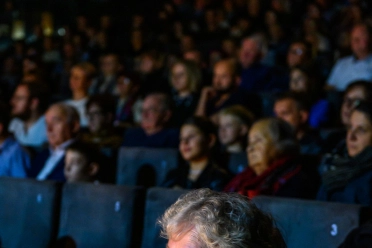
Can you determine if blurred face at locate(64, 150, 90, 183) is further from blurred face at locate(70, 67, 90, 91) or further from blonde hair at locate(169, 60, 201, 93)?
blurred face at locate(70, 67, 90, 91)

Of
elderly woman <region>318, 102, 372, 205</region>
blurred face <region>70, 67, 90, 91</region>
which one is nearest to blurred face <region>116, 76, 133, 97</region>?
blurred face <region>70, 67, 90, 91</region>

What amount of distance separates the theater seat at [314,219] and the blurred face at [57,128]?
1.87 meters

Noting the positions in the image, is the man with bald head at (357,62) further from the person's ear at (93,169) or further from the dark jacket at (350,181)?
the person's ear at (93,169)

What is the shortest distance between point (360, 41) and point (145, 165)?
1.89 metres

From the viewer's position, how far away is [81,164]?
3297 millimetres

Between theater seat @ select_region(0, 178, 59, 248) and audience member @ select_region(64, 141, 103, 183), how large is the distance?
390mm

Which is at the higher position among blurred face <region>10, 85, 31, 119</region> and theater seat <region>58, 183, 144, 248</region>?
blurred face <region>10, 85, 31, 119</region>

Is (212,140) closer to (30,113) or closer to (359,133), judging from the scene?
(359,133)

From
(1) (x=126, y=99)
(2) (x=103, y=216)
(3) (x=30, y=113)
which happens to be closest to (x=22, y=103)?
(3) (x=30, y=113)

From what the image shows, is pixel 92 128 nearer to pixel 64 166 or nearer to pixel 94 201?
pixel 64 166

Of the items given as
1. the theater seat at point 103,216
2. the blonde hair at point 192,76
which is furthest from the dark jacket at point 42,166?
the blonde hair at point 192,76

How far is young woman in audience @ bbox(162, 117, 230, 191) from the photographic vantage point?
9.77ft

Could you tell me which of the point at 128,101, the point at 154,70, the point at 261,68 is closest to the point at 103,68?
the point at 154,70

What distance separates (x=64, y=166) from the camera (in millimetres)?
3602
